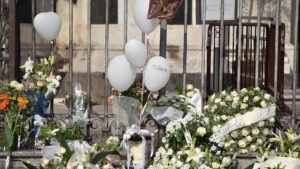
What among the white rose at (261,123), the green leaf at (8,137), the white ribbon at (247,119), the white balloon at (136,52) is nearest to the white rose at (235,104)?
the white ribbon at (247,119)

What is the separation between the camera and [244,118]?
473 centimetres

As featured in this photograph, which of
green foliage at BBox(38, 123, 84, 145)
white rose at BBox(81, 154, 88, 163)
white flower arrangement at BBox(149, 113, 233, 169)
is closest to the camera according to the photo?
white rose at BBox(81, 154, 88, 163)

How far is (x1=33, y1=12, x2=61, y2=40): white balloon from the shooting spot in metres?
4.86

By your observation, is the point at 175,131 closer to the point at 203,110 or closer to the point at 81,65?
the point at 203,110

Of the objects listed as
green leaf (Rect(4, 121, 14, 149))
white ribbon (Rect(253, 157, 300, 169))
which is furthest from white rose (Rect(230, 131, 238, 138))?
green leaf (Rect(4, 121, 14, 149))

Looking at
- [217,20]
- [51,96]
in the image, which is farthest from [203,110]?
[217,20]

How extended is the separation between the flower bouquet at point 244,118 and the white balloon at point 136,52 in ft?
2.20

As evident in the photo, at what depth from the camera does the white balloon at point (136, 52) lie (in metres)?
4.48

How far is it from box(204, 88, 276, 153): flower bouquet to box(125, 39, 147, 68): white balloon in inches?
26.5

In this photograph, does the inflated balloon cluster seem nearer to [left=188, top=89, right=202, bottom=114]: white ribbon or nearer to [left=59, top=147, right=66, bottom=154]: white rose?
[left=188, top=89, right=202, bottom=114]: white ribbon

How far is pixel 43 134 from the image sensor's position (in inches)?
174

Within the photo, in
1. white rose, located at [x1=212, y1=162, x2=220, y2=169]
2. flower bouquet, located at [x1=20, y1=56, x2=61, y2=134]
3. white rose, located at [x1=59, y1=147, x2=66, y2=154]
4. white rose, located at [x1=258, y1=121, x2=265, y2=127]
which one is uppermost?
flower bouquet, located at [x1=20, y1=56, x2=61, y2=134]

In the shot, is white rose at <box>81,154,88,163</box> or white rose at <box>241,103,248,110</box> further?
white rose at <box>241,103,248,110</box>

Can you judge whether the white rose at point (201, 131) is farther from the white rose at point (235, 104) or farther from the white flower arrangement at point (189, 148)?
the white rose at point (235, 104)
